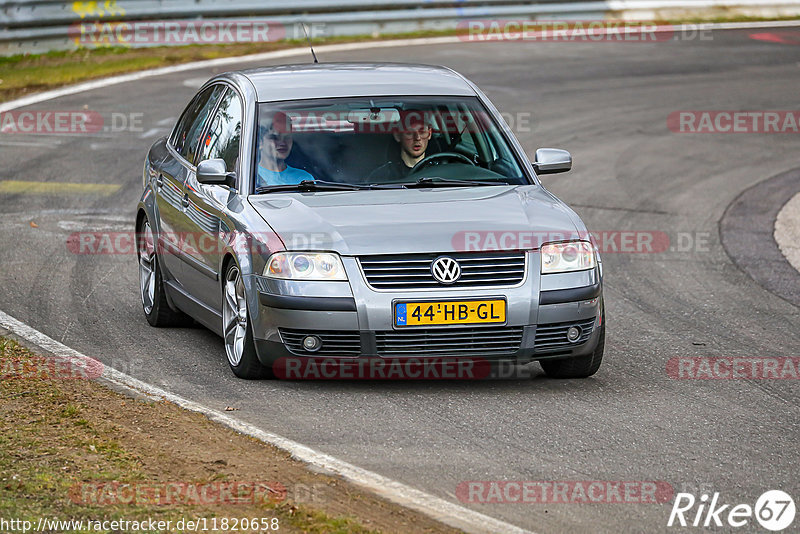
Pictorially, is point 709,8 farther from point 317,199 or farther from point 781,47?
point 317,199

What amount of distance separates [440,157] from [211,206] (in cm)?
142

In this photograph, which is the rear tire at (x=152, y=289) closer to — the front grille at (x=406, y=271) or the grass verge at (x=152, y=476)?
the grass verge at (x=152, y=476)

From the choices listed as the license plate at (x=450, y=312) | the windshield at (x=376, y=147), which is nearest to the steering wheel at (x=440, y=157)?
the windshield at (x=376, y=147)

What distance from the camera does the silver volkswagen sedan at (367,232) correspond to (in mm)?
7316

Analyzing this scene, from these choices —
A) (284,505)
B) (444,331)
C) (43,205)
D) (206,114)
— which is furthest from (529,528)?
(43,205)

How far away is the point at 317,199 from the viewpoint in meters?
7.95

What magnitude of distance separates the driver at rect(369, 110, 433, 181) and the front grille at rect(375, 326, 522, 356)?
→ 136 cm

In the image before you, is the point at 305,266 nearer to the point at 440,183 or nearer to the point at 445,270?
the point at 445,270

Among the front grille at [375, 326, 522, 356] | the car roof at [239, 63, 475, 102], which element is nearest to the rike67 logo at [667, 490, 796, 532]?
the front grille at [375, 326, 522, 356]

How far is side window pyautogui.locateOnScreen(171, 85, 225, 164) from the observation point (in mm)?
9383

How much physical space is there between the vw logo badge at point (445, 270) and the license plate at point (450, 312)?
0.39ft

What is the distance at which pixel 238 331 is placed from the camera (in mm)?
7938

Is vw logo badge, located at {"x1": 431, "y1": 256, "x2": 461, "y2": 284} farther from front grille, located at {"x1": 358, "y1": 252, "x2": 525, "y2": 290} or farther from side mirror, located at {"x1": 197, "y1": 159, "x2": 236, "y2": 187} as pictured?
side mirror, located at {"x1": 197, "y1": 159, "x2": 236, "y2": 187}

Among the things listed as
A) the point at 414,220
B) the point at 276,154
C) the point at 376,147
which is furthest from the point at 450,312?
the point at 276,154
